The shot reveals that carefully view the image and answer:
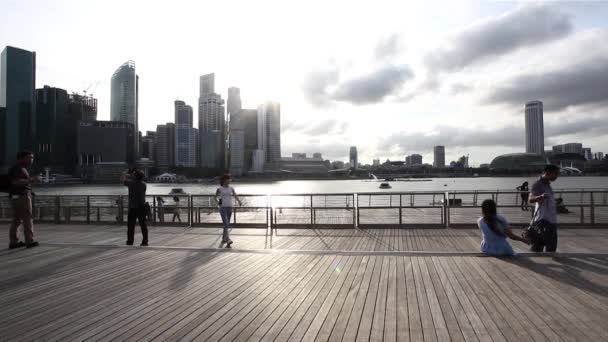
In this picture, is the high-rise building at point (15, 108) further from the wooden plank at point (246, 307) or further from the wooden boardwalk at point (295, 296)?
the wooden plank at point (246, 307)

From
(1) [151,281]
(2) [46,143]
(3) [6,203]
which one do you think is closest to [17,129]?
(2) [46,143]

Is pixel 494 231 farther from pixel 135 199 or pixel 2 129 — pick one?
pixel 2 129

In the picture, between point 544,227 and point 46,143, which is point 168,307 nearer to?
point 544,227

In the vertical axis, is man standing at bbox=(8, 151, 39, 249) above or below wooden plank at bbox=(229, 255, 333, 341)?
above

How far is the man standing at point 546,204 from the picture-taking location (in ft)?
20.2

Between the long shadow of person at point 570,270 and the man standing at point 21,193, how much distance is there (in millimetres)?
9382

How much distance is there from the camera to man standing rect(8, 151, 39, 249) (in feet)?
24.3

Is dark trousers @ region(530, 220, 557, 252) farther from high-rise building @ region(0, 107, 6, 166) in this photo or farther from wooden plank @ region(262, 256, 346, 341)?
high-rise building @ region(0, 107, 6, 166)

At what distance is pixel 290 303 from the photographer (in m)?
4.33

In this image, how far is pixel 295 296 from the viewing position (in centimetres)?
459

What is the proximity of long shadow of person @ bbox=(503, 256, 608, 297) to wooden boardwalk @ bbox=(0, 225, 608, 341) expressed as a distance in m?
0.03

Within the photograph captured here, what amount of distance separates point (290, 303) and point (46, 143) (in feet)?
754

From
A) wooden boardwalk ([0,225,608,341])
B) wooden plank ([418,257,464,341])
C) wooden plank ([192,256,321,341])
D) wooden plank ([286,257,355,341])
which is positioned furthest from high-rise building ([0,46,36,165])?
wooden plank ([418,257,464,341])

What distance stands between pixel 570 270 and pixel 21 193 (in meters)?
10.3
